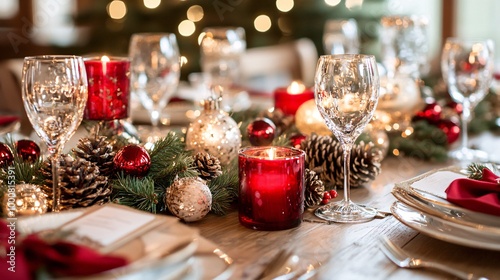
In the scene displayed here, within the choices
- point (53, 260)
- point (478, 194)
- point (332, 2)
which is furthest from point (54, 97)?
point (332, 2)

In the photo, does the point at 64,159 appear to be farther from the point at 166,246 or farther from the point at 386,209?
the point at 386,209

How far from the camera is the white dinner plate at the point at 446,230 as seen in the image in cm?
81

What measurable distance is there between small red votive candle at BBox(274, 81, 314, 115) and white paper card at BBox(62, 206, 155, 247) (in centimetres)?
81

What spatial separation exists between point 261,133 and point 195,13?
10.6 ft

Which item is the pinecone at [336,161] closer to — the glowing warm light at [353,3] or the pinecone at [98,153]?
the pinecone at [98,153]

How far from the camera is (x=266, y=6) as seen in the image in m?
4.52

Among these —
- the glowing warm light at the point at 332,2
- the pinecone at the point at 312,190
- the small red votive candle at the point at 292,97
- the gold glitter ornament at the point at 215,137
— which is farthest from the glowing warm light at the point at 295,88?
the glowing warm light at the point at 332,2

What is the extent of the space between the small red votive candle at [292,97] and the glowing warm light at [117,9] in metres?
3.03

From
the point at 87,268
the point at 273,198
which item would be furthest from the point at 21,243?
the point at 273,198

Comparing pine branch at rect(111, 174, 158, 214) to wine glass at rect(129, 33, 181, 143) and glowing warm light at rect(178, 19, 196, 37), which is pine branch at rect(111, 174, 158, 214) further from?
glowing warm light at rect(178, 19, 196, 37)

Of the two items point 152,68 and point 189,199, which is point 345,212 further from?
point 152,68

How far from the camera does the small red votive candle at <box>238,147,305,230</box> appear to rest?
0.93 meters

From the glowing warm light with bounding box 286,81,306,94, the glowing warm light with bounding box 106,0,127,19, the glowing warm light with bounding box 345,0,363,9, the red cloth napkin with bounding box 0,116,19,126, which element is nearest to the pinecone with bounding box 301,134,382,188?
the glowing warm light with bounding box 286,81,306,94

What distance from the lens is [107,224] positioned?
74 cm
